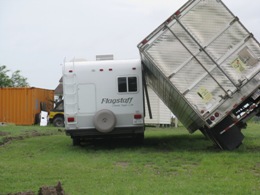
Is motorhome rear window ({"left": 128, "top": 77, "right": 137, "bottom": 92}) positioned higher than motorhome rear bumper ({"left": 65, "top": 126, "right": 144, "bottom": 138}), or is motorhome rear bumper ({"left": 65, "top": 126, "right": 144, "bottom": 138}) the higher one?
motorhome rear window ({"left": 128, "top": 77, "right": 137, "bottom": 92})

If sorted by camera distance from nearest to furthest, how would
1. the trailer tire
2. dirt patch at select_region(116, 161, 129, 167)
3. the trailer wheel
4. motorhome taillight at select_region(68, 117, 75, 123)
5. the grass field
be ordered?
the grass field → dirt patch at select_region(116, 161, 129, 167) → the trailer tire → motorhome taillight at select_region(68, 117, 75, 123) → the trailer wheel

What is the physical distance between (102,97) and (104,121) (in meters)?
0.79

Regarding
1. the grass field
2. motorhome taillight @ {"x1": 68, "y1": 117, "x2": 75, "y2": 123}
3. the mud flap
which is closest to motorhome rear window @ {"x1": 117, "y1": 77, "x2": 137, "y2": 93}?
motorhome taillight @ {"x1": 68, "y1": 117, "x2": 75, "y2": 123}

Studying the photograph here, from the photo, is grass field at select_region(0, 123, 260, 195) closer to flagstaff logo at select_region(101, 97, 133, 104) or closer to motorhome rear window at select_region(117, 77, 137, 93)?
flagstaff logo at select_region(101, 97, 133, 104)

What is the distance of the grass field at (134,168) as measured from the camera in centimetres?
809

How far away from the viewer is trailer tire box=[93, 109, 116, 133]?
14.2 meters

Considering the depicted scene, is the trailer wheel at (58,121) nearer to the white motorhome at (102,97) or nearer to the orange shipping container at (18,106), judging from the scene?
the orange shipping container at (18,106)

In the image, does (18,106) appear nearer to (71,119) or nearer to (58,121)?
(58,121)

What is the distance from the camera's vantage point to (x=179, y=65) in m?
12.3

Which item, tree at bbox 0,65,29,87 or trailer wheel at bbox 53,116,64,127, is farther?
tree at bbox 0,65,29,87

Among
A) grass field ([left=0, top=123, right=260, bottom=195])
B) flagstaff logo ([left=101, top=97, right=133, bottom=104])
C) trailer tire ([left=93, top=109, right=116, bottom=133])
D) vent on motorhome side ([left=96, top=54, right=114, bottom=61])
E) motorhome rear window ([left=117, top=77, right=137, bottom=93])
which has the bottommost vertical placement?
grass field ([left=0, top=123, right=260, bottom=195])

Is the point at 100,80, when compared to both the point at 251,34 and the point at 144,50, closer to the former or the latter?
the point at 144,50

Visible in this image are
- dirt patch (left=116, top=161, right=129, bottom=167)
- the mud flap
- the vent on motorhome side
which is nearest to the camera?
dirt patch (left=116, top=161, right=129, bottom=167)

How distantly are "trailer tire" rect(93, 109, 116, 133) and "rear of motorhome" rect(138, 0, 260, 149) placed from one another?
2572 mm
